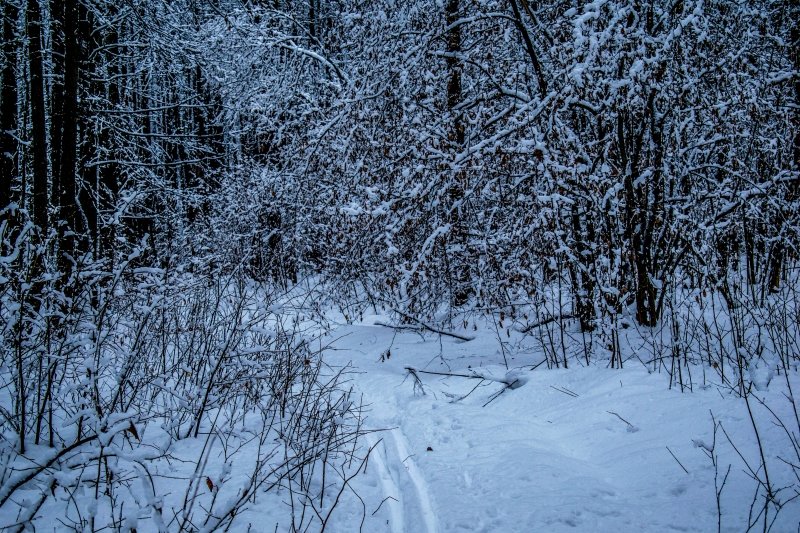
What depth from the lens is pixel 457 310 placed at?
6848 mm

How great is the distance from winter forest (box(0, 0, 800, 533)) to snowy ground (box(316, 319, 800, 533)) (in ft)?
0.07

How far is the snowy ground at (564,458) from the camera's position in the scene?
2.48 meters

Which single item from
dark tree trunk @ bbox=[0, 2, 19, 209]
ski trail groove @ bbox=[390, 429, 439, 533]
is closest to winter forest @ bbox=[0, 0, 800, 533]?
ski trail groove @ bbox=[390, 429, 439, 533]

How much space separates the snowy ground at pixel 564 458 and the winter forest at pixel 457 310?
2cm

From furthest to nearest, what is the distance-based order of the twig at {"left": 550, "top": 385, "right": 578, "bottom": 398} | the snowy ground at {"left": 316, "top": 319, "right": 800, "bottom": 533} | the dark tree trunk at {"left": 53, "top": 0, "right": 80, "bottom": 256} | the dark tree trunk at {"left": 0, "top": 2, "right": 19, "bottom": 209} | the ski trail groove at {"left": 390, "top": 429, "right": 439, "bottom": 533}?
the dark tree trunk at {"left": 0, "top": 2, "right": 19, "bottom": 209}, the dark tree trunk at {"left": 53, "top": 0, "right": 80, "bottom": 256}, the twig at {"left": 550, "top": 385, "right": 578, "bottom": 398}, the ski trail groove at {"left": 390, "top": 429, "right": 439, "bottom": 533}, the snowy ground at {"left": 316, "top": 319, "right": 800, "bottom": 533}

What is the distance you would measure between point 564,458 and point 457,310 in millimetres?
3779

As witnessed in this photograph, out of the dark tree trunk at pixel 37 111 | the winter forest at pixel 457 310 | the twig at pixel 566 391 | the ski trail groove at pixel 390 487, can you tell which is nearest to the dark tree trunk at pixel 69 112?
the winter forest at pixel 457 310

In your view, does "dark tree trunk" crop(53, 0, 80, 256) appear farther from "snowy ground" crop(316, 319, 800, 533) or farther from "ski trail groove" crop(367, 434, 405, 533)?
"ski trail groove" crop(367, 434, 405, 533)

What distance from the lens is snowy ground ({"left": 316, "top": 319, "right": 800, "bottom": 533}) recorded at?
8.13ft

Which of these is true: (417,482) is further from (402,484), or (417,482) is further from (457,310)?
(457,310)

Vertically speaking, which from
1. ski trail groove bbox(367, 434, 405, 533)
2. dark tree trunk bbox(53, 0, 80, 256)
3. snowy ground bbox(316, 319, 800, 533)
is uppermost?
dark tree trunk bbox(53, 0, 80, 256)

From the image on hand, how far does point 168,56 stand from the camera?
25.0 ft

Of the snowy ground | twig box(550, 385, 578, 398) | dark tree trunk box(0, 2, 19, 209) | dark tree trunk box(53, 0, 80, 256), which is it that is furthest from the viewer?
dark tree trunk box(0, 2, 19, 209)

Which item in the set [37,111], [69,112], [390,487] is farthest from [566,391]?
[37,111]
